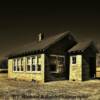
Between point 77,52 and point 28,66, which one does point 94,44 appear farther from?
point 28,66

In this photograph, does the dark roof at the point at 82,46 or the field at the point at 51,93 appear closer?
the field at the point at 51,93

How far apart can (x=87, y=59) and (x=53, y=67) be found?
3826 millimetres

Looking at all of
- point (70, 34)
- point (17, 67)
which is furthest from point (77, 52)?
point (17, 67)

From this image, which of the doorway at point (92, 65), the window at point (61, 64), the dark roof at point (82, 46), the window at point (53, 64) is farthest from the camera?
the doorway at point (92, 65)

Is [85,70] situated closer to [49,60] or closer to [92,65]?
[92,65]

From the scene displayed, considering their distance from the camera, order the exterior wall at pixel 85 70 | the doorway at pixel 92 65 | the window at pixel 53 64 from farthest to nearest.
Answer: the doorway at pixel 92 65 < the window at pixel 53 64 < the exterior wall at pixel 85 70

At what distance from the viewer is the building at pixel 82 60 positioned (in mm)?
28984

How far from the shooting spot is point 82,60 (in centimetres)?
2906

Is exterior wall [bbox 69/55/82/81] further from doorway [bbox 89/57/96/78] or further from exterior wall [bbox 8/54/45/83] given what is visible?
exterior wall [bbox 8/54/45/83]

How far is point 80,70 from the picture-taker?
28.9 m

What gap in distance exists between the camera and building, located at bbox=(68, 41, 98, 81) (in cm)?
2898

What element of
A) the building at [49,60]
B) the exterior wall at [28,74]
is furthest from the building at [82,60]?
the exterior wall at [28,74]

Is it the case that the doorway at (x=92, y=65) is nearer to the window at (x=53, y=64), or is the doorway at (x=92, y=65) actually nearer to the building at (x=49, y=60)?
the building at (x=49, y=60)

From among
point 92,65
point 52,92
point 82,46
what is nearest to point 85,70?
point 92,65
